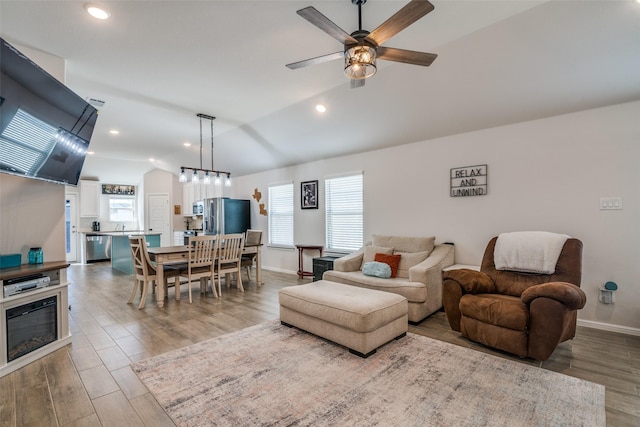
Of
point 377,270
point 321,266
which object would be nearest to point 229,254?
point 321,266

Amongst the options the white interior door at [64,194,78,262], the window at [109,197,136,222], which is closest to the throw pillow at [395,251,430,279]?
the window at [109,197,136,222]

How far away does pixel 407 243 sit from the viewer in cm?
433

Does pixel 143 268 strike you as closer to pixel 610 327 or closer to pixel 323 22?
pixel 323 22

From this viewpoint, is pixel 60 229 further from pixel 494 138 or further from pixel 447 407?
pixel 494 138

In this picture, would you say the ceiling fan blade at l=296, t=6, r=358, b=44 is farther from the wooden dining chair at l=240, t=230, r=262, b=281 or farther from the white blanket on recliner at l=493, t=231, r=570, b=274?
the wooden dining chair at l=240, t=230, r=262, b=281

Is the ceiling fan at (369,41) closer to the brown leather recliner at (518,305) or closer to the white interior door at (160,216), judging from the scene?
the brown leather recliner at (518,305)

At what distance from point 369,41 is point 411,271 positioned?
256 cm

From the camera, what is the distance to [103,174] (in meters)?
8.88

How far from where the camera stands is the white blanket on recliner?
292cm

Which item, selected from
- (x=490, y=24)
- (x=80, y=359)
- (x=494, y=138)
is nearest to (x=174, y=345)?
(x=80, y=359)

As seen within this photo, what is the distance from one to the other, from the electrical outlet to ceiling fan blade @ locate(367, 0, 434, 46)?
9.87 feet

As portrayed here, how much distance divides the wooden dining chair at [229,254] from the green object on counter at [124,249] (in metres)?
3.16

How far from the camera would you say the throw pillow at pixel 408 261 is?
4.01 meters

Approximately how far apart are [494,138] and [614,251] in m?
1.79
